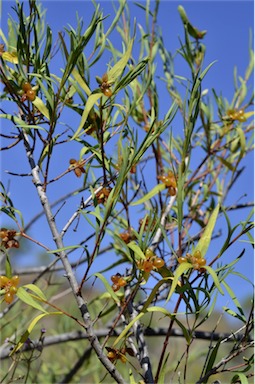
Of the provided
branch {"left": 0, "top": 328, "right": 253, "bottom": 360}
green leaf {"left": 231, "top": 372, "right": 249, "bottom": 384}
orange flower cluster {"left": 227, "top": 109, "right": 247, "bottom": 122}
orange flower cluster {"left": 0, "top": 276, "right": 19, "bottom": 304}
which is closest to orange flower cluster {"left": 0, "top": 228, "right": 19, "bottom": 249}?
orange flower cluster {"left": 0, "top": 276, "right": 19, "bottom": 304}

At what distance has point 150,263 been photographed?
0.58m

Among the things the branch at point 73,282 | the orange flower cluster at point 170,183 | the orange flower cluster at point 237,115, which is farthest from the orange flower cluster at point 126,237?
the orange flower cluster at point 237,115

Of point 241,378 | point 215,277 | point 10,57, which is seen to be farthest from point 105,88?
point 241,378

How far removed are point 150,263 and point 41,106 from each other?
0.23m

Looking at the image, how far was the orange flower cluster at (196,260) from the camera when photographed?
0.57 metres

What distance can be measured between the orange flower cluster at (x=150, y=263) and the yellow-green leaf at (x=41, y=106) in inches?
7.9

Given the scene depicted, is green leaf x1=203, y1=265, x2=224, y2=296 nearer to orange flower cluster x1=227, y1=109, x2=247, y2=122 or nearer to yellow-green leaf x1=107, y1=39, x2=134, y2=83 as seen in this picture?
yellow-green leaf x1=107, y1=39, x2=134, y2=83

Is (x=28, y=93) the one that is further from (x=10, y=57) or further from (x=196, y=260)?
(x=196, y=260)

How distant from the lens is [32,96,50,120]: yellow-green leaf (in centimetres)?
63

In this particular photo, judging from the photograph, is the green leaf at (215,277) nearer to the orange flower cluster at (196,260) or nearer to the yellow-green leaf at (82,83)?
the orange flower cluster at (196,260)

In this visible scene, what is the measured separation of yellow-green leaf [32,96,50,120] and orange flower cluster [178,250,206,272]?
0.23 m

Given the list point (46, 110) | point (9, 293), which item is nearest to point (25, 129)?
point (46, 110)

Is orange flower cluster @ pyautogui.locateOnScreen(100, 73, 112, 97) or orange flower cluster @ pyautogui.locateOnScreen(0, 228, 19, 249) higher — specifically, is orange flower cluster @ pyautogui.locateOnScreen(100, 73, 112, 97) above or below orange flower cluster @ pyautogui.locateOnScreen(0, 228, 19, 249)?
above

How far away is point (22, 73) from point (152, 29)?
0.48 meters
